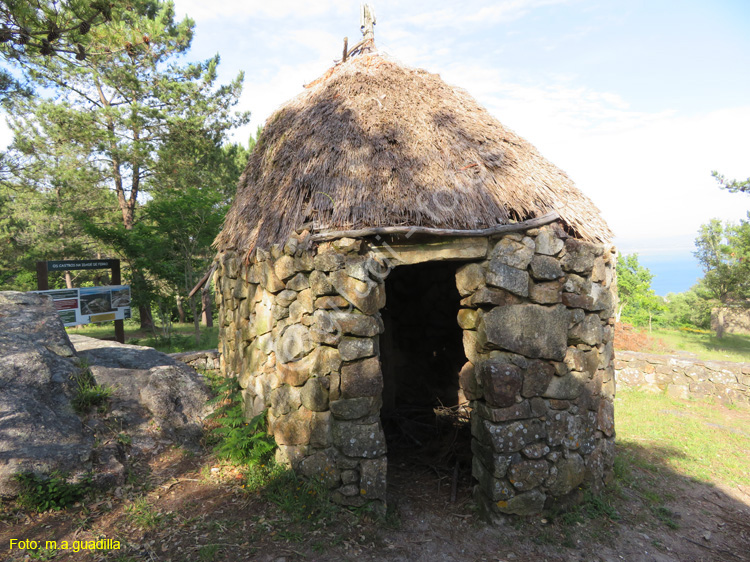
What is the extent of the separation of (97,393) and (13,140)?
433 inches

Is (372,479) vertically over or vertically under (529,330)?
under

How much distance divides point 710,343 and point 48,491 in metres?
19.3

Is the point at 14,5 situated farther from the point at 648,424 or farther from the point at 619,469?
the point at 648,424

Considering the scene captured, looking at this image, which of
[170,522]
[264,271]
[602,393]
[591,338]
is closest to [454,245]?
[591,338]

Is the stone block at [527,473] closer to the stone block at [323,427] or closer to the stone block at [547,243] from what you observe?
the stone block at [323,427]

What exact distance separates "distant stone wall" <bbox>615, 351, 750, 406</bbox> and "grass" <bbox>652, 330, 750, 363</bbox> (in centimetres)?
507

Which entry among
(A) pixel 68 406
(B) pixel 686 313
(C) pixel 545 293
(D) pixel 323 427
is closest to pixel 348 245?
(D) pixel 323 427

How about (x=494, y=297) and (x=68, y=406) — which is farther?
(x=68, y=406)

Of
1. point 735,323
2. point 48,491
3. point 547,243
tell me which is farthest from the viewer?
point 735,323

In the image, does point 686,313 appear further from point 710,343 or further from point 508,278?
point 508,278

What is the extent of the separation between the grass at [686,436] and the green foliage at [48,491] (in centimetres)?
572

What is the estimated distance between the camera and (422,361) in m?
6.37

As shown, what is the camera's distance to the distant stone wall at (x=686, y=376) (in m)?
7.20

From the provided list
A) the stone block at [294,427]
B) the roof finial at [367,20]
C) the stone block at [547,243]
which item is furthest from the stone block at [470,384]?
the roof finial at [367,20]
